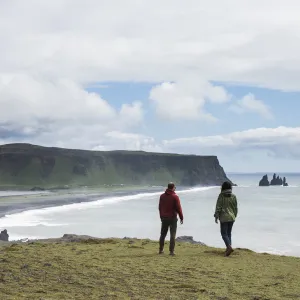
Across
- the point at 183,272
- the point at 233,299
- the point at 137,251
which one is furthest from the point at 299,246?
the point at 233,299

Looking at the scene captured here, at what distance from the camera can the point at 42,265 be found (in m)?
12.8

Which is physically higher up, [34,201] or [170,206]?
[170,206]

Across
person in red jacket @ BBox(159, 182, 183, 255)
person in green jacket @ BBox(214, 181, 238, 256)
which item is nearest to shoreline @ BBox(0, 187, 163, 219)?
person in red jacket @ BBox(159, 182, 183, 255)

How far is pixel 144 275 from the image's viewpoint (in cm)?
1188

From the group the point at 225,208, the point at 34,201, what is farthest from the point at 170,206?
the point at 34,201

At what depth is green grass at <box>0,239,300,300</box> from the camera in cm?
999

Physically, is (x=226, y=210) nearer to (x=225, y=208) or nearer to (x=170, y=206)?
(x=225, y=208)

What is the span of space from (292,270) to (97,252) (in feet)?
18.9

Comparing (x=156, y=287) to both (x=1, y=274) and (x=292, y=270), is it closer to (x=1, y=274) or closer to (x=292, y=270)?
(x=1, y=274)

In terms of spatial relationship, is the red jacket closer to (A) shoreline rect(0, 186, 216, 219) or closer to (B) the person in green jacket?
(B) the person in green jacket

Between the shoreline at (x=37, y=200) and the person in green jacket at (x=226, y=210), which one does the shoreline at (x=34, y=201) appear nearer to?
the shoreline at (x=37, y=200)

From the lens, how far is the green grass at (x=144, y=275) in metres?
9.99

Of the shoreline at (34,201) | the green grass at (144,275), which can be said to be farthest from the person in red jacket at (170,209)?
the shoreline at (34,201)

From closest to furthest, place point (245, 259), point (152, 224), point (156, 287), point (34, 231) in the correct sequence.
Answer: point (156, 287), point (245, 259), point (34, 231), point (152, 224)
